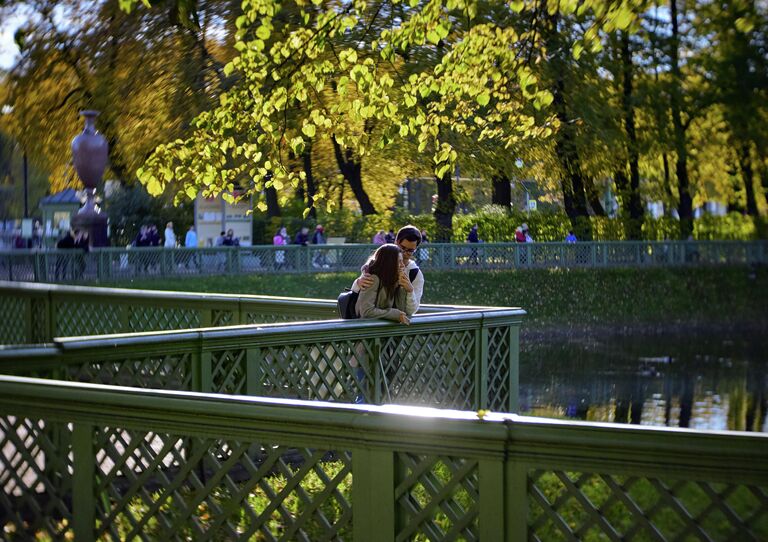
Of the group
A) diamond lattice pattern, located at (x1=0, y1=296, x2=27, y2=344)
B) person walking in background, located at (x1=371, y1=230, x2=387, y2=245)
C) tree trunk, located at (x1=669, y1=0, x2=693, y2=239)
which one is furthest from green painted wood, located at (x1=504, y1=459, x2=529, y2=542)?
tree trunk, located at (x1=669, y1=0, x2=693, y2=239)

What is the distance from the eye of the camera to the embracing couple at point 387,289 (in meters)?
9.89

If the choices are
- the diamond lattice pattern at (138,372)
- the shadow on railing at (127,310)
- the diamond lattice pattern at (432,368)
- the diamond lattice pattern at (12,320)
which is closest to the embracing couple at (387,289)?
the diamond lattice pattern at (432,368)

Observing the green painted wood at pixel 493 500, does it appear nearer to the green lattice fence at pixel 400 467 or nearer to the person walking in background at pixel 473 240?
the green lattice fence at pixel 400 467

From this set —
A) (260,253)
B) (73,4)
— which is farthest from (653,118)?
(73,4)

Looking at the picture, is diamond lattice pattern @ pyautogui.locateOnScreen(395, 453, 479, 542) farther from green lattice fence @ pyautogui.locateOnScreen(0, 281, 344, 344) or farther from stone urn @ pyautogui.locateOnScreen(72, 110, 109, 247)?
stone urn @ pyautogui.locateOnScreen(72, 110, 109, 247)

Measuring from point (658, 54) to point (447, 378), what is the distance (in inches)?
1445

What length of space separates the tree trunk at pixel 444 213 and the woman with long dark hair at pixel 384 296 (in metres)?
34.3

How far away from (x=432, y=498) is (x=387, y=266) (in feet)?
17.4

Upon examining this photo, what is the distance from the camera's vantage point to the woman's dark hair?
9.89m

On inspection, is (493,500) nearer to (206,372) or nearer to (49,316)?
(206,372)

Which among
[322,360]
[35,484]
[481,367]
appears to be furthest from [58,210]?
[35,484]

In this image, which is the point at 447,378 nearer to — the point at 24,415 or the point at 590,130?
the point at 24,415

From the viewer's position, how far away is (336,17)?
11.6 metres

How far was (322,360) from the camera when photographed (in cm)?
945
